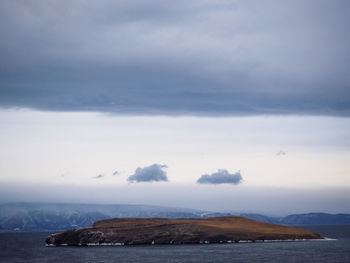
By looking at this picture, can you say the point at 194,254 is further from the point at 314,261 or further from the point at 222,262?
the point at 314,261

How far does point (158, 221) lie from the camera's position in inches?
6860

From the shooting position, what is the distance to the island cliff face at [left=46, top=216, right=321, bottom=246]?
158000 mm

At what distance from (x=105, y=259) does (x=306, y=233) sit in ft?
277

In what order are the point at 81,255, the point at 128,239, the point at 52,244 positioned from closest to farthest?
the point at 81,255 → the point at 128,239 → the point at 52,244

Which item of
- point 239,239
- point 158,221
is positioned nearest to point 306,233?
point 239,239

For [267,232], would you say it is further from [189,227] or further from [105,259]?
[105,259]

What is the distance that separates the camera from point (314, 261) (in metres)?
95.2

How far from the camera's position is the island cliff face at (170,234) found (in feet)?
518

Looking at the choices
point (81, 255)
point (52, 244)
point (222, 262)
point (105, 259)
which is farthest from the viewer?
point (52, 244)

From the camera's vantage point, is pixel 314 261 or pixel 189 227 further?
pixel 189 227

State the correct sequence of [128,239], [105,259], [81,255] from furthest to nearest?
[128,239] < [81,255] < [105,259]

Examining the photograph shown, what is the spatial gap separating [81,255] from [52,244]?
5352cm

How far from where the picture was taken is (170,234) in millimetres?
158500

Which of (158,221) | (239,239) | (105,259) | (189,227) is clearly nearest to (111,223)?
(158,221)
